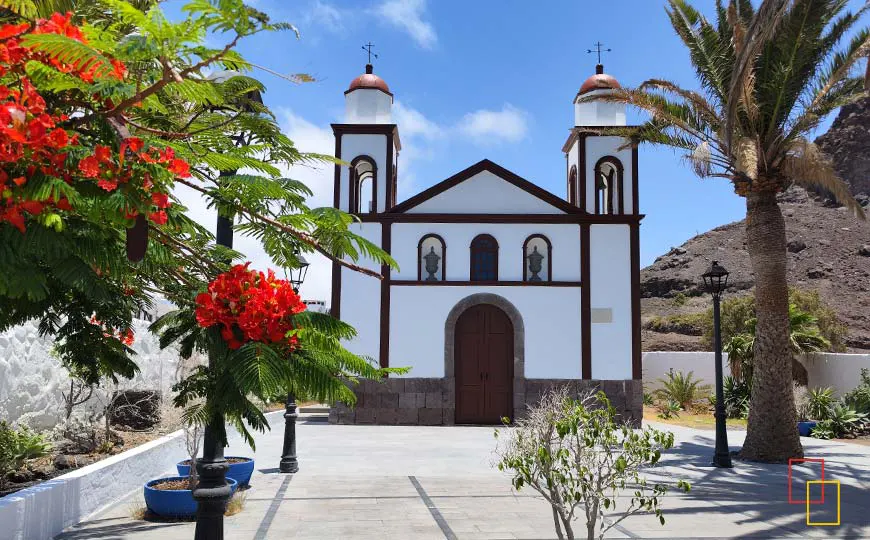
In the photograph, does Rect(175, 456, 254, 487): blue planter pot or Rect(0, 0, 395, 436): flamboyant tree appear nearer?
Rect(0, 0, 395, 436): flamboyant tree

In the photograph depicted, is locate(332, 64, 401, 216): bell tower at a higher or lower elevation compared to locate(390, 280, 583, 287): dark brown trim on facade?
higher

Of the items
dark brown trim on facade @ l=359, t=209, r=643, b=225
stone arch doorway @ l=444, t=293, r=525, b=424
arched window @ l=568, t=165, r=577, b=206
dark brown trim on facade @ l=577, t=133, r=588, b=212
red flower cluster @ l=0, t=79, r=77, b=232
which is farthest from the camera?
arched window @ l=568, t=165, r=577, b=206

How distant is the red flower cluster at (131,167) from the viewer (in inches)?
93.0

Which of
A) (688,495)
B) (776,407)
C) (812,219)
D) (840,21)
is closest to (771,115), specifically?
(840,21)

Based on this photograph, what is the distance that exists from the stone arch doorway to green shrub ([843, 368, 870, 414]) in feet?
28.9

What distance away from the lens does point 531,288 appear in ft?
62.5

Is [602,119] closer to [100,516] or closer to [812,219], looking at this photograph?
[100,516]

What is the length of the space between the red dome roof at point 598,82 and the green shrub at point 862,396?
34.8 ft

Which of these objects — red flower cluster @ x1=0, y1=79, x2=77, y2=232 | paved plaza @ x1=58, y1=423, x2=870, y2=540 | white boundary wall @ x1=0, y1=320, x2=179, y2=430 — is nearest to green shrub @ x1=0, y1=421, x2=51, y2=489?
white boundary wall @ x1=0, y1=320, x2=179, y2=430

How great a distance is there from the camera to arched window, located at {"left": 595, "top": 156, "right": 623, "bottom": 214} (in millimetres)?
19719

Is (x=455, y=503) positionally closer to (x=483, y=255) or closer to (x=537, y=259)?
(x=483, y=255)

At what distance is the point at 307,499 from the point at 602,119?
1479cm

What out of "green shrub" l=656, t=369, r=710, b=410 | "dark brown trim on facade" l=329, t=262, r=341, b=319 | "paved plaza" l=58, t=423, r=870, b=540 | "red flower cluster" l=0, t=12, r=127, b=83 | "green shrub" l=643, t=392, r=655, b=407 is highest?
A: "dark brown trim on facade" l=329, t=262, r=341, b=319

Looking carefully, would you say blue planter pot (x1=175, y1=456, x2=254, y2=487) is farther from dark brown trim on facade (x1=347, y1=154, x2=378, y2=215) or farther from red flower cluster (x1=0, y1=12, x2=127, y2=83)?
dark brown trim on facade (x1=347, y1=154, x2=378, y2=215)
